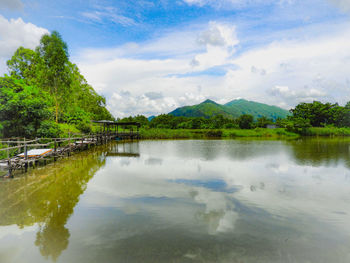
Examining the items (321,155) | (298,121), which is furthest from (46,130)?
(298,121)

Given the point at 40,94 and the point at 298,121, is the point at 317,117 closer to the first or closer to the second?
the point at 298,121

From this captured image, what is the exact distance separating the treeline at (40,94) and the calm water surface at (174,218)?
19.7 ft

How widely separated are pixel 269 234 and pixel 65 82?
25.3 m

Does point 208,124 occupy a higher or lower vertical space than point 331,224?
higher

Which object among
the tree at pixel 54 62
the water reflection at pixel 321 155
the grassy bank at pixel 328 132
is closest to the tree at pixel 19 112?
the tree at pixel 54 62

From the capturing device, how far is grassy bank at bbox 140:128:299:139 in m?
37.6

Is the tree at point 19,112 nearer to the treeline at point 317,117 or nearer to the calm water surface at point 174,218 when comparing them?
the calm water surface at point 174,218

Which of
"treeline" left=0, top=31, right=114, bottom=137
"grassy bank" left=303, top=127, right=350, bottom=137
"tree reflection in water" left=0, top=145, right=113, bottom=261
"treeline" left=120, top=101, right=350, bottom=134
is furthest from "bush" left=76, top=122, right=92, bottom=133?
"grassy bank" left=303, top=127, right=350, bottom=137

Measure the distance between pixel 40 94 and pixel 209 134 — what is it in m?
30.7

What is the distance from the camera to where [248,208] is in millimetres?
6465

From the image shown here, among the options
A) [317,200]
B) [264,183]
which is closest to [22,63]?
[264,183]

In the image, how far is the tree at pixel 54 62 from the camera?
2195cm

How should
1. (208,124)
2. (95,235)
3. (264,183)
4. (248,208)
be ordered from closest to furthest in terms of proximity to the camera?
(95,235), (248,208), (264,183), (208,124)

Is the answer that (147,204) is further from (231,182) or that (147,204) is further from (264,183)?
(264,183)
